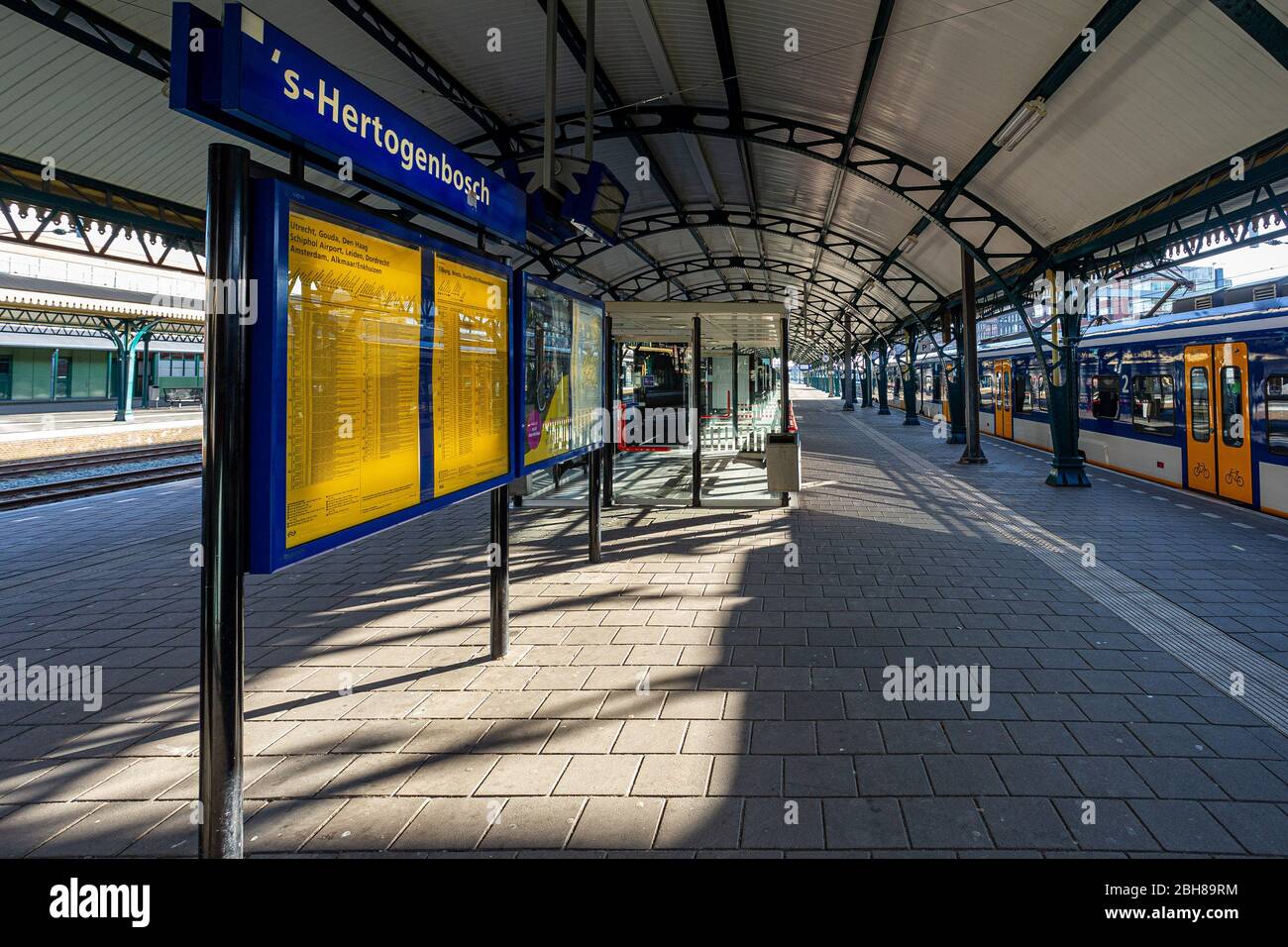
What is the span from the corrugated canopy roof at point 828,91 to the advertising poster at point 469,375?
659 centimetres

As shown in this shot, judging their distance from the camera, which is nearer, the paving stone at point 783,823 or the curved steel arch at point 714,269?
the paving stone at point 783,823

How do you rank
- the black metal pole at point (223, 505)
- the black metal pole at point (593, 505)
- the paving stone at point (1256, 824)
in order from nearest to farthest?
the black metal pole at point (223, 505), the paving stone at point (1256, 824), the black metal pole at point (593, 505)

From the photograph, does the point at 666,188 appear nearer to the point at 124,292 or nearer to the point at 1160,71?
the point at 1160,71

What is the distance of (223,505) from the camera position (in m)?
2.21

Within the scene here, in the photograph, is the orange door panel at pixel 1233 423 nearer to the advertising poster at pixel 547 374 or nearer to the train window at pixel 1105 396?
the train window at pixel 1105 396

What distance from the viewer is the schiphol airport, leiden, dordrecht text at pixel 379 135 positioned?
2602 millimetres

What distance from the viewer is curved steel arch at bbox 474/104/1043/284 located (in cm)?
1237

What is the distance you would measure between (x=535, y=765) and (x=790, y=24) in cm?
1001

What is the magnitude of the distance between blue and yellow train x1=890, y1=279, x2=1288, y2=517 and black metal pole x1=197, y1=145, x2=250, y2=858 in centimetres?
1235

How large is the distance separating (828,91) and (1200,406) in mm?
7986

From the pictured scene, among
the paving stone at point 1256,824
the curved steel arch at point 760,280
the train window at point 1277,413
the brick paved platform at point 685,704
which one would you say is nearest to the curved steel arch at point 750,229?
the curved steel arch at point 760,280

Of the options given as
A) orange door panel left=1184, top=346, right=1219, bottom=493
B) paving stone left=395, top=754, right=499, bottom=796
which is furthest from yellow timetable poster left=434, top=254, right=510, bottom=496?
orange door panel left=1184, top=346, right=1219, bottom=493

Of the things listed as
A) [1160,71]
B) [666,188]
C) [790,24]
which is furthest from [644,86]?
[1160,71]

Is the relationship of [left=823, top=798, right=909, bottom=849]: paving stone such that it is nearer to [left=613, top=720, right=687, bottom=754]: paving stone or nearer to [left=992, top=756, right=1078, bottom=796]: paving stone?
[left=992, top=756, right=1078, bottom=796]: paving stone
